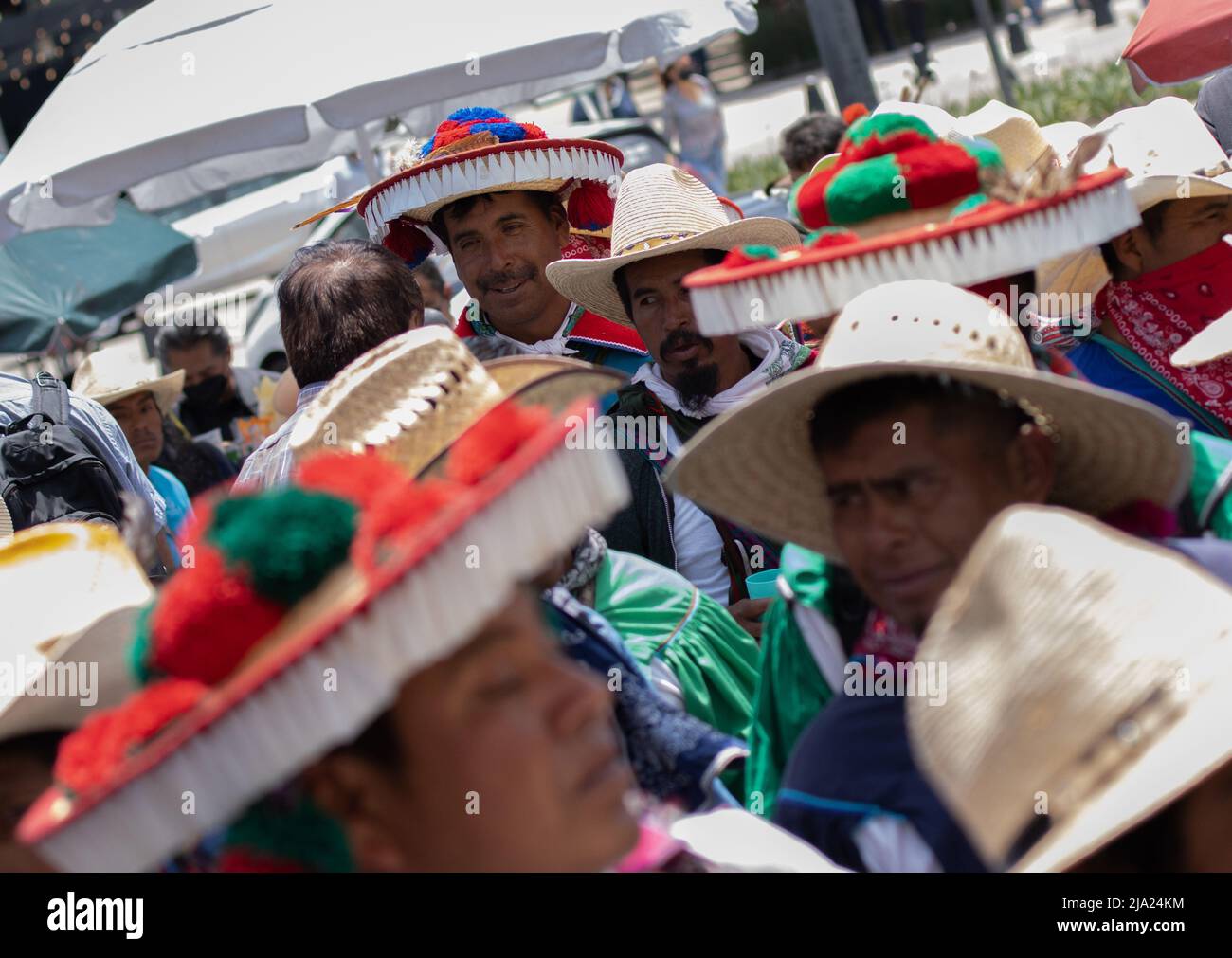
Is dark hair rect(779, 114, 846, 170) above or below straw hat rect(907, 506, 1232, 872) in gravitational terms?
above

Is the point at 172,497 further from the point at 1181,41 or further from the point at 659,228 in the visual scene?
the point at 1181,41

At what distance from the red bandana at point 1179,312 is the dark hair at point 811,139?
325 centimetres

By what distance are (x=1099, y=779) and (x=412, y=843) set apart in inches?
26.2

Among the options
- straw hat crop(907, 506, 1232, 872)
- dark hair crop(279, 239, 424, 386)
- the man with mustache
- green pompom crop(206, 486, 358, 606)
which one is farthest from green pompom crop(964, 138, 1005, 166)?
the man with mustache

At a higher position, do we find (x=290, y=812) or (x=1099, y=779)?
(x=290, y=812)

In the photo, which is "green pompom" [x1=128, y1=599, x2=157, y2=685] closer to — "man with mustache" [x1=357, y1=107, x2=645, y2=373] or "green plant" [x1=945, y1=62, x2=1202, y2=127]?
"man with mustache" [x1=357, y1=107, x2=645, y2=373]

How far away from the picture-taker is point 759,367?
3623 millimetres

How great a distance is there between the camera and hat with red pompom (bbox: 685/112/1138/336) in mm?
2098

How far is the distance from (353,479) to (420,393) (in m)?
0.57

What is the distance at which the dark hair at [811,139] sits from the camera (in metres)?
6.75

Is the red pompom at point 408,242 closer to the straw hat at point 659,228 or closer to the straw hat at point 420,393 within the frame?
the straw hat at point 659,228

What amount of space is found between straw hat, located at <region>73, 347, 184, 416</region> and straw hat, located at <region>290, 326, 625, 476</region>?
4.25 meters
